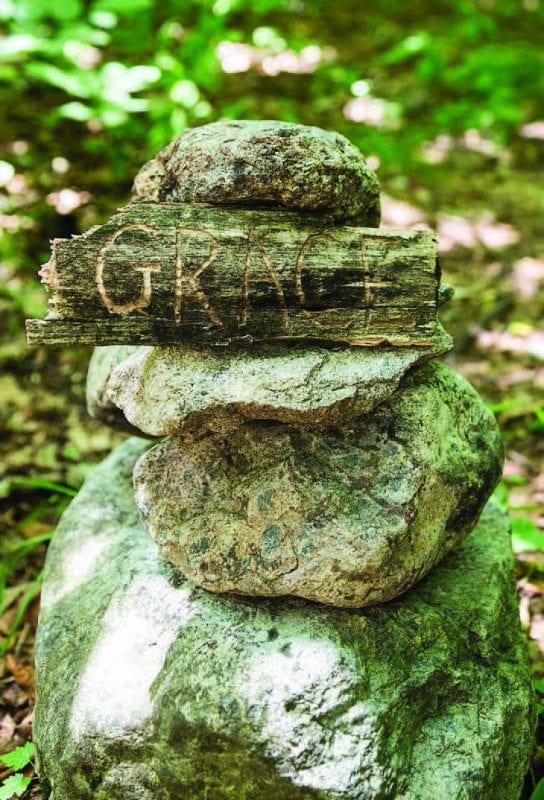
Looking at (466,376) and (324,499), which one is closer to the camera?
(324,499)

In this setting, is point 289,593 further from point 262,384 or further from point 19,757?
point 19,757

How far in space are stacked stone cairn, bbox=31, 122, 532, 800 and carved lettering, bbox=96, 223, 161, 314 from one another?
230mm

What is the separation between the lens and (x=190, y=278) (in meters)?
2.15

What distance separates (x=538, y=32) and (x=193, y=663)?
9288 millimetres

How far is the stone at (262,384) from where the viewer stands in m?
2.16

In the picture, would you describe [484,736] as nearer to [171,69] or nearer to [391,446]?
[391,446]

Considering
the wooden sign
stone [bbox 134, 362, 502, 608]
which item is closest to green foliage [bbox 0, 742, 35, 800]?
stone [bbox 134, 362, 502, 608]

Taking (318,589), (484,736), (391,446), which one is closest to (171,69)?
(391,446)

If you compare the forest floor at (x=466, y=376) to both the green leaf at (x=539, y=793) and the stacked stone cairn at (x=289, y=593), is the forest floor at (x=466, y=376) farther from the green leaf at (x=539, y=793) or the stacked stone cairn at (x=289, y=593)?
the stacked stone cairn at (x=289, y=593)

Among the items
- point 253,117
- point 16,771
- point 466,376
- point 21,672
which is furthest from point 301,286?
point 253,117

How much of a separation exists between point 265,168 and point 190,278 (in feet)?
1.40

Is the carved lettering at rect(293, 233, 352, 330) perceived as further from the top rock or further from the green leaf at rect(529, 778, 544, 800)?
the green leaf at rect(529, 778, 544, 800)

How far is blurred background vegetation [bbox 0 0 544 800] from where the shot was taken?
4.10 m

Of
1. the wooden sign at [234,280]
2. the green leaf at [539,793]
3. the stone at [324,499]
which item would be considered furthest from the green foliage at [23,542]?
the green leaf at [539,793]
